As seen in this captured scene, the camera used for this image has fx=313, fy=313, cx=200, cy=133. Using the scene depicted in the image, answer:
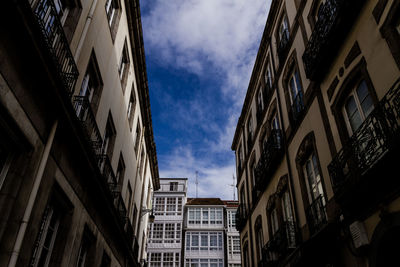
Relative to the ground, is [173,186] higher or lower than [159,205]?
higher

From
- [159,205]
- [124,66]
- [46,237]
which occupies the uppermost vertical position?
[159,205]

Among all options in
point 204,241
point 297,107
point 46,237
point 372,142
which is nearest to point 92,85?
point 46,237

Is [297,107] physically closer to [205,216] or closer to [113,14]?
[113,14]

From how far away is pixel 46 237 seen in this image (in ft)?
24.0

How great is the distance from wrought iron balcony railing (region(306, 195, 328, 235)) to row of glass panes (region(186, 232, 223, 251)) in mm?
32518

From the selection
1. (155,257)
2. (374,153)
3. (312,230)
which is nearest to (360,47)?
(374,153)

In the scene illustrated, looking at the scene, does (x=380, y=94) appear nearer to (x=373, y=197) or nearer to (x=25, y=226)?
(x=373, y=197)

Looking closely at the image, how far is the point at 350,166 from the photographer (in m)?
7.29

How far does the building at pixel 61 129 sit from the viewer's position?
533 centimetres

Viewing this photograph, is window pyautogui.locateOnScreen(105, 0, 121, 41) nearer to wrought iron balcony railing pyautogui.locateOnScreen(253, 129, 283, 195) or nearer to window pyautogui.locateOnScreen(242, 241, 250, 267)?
wrought iron balcony railing pyautogui.locateOnScreen(253, 129, 283, 195)

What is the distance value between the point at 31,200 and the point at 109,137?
288 inches

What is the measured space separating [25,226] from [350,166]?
6.88m

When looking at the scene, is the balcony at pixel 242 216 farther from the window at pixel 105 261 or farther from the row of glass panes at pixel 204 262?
the row of glass panes at pixel 204 262

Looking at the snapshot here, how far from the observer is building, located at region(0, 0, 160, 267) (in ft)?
17.5
